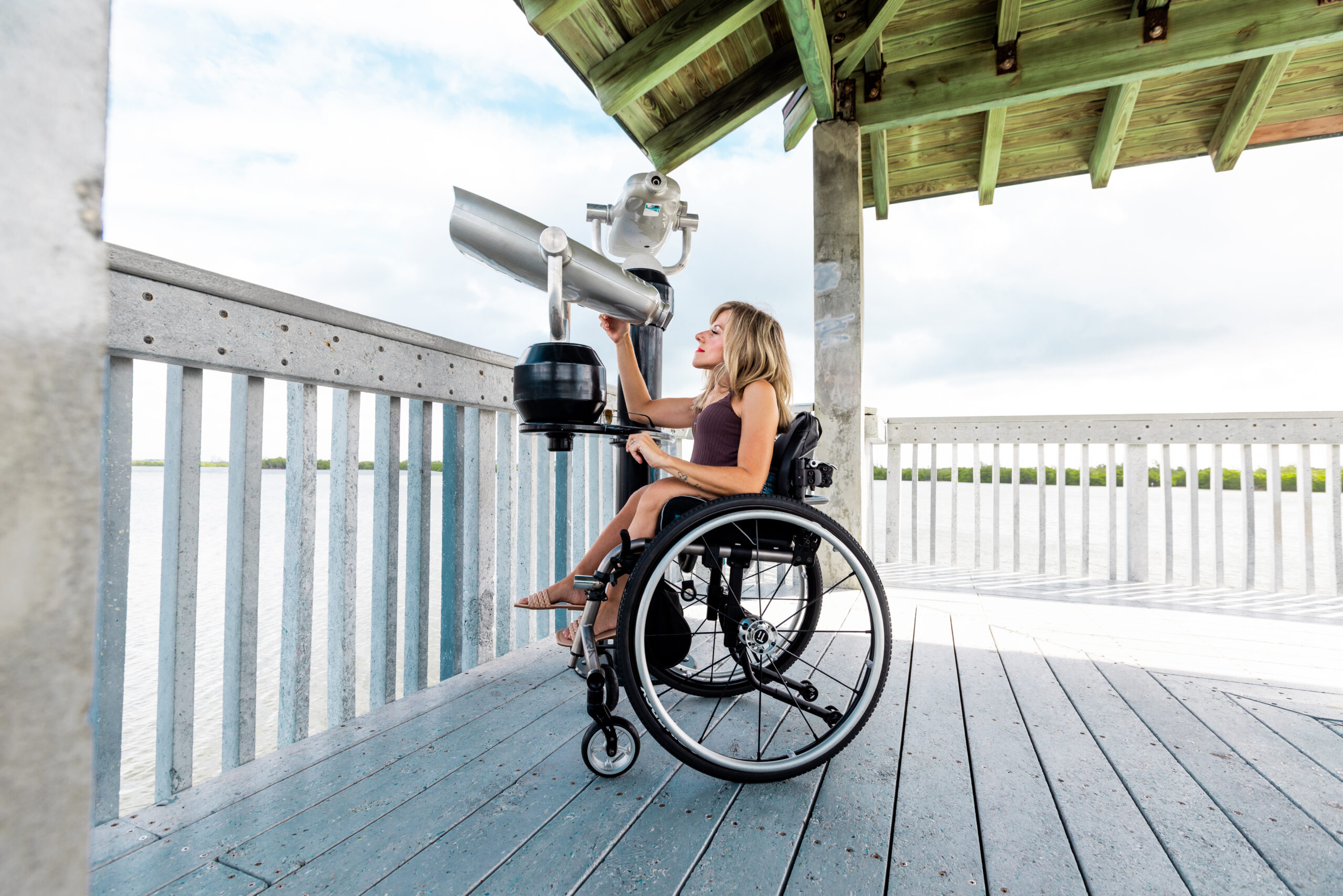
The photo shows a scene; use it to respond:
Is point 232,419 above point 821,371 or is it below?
below

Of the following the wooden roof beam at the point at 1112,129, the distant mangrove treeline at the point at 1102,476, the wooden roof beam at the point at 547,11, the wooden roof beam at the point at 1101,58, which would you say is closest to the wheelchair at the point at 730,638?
the wooden roof beam at the point at 547,11

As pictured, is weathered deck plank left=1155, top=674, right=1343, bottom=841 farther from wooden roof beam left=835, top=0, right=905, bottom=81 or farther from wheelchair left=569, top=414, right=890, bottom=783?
wooden roof beam left=835, top=0, right=905, bottom=81

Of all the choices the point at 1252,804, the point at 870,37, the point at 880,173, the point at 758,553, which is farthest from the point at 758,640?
the point at 880,173

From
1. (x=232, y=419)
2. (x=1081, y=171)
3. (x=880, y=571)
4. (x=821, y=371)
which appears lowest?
(x=880, y=571)

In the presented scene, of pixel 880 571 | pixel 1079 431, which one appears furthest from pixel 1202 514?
pixel 880 571

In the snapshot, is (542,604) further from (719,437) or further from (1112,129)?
(1112,129)

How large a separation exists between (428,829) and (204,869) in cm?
33

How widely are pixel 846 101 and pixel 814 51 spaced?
2.17 feet

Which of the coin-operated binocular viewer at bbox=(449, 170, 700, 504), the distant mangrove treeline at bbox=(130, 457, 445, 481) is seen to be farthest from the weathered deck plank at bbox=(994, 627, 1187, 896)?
the distant mangrove treeline at bbox=(130, 457, 445, 481)

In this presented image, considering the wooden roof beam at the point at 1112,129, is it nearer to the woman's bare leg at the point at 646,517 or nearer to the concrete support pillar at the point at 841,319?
the concrete support pillar at the point at 841,319

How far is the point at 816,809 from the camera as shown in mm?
1098

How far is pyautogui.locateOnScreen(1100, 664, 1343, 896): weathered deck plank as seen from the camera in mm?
934

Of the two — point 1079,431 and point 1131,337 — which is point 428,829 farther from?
point 1131,337

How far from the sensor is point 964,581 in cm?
353
